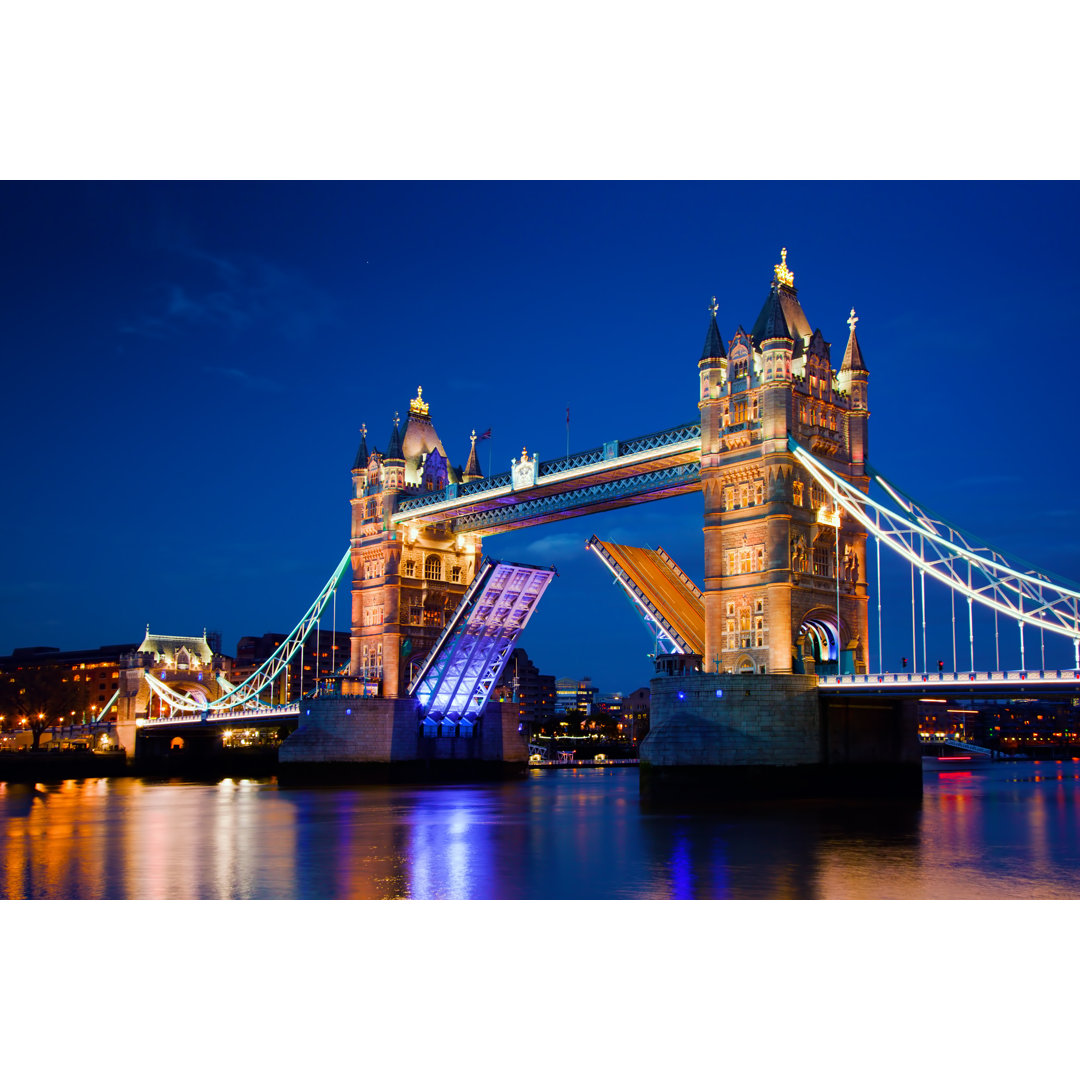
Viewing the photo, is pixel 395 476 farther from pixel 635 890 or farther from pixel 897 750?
pixel 635 890

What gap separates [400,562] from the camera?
54750mm

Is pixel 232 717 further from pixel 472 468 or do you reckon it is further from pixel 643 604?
pixel 643 604

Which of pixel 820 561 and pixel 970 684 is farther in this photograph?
pixel 820 561

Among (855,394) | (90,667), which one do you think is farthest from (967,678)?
(90,667)

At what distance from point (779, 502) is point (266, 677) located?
165 feet

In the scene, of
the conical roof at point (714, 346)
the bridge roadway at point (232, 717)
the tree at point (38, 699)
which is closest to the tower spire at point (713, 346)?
the conical roof at point (714, 346)

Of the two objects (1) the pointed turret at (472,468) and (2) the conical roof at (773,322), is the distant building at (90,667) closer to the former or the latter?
(1) the pointed turret at (472,468)

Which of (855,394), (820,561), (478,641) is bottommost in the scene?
(478,641)

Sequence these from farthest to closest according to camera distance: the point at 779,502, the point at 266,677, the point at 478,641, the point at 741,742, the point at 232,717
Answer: the point at 266,677 < the point at 232,717 < the point at 478,641 < the point at 779,502 < the point at 741,742

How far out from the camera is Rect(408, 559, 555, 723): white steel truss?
152 feet

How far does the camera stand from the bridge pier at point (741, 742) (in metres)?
34.1

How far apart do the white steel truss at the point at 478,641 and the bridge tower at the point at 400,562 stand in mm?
2256

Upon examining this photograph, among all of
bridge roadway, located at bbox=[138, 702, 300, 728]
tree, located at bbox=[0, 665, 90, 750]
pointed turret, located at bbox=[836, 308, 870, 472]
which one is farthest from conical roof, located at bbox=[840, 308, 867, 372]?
tree, located at bbox=[0, 665, 90, 750]
